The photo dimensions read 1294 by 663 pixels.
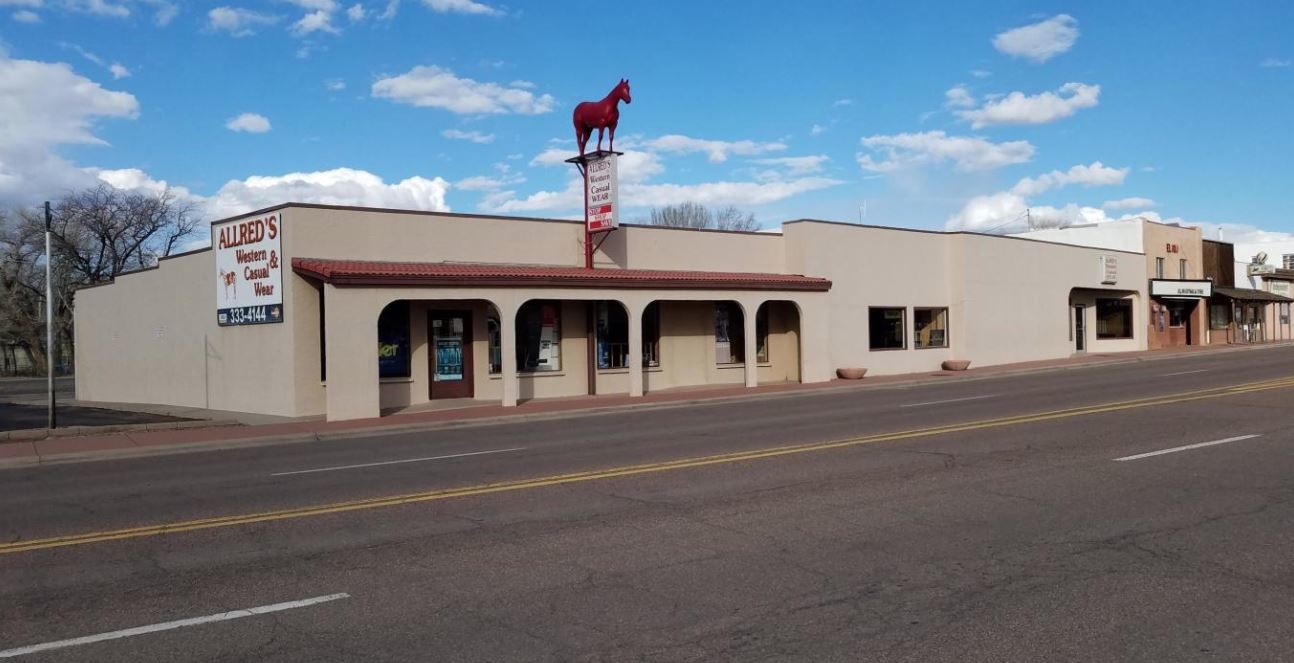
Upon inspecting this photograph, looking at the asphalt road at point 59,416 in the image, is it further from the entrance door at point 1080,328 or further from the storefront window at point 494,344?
the entrance door at point 1080,328

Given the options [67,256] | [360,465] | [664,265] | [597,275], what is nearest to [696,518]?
[360,465]

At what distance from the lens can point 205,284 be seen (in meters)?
25.6

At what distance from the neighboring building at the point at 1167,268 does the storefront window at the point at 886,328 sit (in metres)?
20.4

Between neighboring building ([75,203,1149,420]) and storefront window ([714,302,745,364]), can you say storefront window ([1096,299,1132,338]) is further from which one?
storefront window ([714,302,745,364])

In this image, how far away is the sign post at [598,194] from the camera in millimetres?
25422

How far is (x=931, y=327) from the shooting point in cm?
3594

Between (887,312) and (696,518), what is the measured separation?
87.1ft

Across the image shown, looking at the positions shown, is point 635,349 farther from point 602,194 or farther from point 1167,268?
point 1167,268

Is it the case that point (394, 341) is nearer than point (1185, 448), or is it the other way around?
point (1185, 448)

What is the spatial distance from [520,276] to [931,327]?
18.5m

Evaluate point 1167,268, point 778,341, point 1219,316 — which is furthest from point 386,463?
point 1219,316

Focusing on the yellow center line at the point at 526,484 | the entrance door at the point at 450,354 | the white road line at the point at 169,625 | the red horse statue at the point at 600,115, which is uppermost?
the red horse statue at the point at 600,115

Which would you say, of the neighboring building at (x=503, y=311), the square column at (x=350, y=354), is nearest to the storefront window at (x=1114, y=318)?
the neighboring building at (x=503, y=311)

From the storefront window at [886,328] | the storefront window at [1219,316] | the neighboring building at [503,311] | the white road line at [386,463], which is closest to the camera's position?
the white road line at [386,463]
